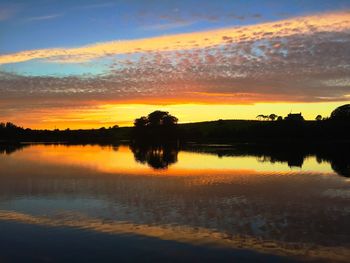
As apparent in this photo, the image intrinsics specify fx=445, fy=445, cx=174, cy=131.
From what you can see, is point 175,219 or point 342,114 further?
point 342,114

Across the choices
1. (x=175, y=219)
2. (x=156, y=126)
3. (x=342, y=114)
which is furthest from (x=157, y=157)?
(x=156, y=126)

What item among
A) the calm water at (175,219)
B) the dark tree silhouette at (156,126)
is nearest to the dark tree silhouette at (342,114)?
the dark tree silhouette at (156,126)

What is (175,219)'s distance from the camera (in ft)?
56.3

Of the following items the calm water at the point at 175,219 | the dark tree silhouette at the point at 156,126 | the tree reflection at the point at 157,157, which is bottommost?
the calm water at the point at 175,219

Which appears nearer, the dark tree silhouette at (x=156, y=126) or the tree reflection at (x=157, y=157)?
the tree reflection at (x=157, y=157)

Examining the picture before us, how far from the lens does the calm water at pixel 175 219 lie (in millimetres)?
12914

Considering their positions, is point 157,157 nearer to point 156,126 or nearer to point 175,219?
point 175,219

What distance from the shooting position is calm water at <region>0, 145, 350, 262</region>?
1291cm

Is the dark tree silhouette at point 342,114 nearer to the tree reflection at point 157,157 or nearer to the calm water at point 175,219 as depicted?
the tree reflection at point 157,157

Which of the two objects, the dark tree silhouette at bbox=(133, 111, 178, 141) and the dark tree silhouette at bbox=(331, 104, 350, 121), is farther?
the dark tree silhouette at bbox=(133, 111, 178, 141)

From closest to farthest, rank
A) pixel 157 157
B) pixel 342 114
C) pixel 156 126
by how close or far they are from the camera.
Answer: pixel 157 157 → pixel 342 114 → pixel 156 126

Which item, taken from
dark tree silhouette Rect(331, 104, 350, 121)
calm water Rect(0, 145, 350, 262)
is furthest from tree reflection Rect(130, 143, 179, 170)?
dark tree silhouette Rect(331, 104, 350, 121)

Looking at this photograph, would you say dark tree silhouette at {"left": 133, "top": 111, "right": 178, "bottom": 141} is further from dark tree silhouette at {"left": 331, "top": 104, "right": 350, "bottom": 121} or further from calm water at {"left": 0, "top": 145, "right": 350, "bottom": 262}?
calm water at {"left": 0, "top": 145, "right": 350, "bottom": 262}

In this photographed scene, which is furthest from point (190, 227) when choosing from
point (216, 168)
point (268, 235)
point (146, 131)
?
point (146, 131)
